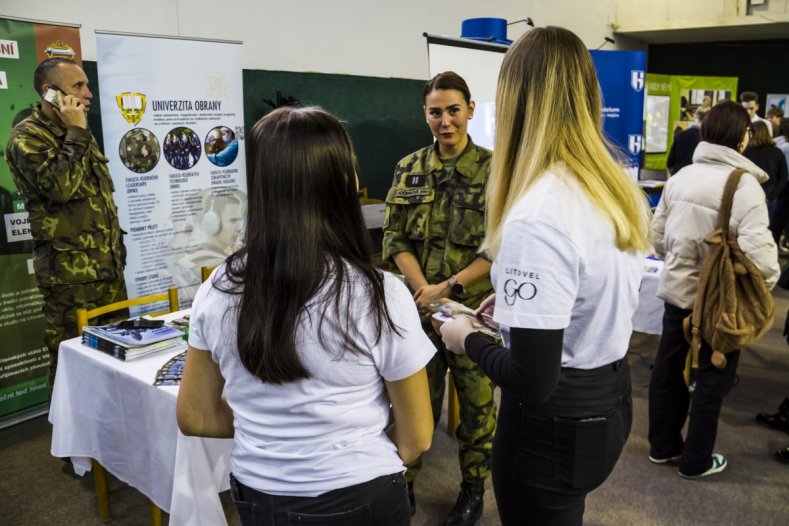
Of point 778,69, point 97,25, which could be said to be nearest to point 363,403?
point 97,25

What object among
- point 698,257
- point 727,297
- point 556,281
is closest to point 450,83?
point 698,257

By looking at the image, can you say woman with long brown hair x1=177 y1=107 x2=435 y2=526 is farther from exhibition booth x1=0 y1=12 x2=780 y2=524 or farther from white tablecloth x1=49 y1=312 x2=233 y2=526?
exhibition booth x1=0 y1=12 x2=780 y2=524

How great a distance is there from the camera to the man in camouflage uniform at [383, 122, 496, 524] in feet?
7.76

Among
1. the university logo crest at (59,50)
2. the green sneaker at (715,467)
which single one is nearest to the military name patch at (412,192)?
the green sneaker at (715,467)

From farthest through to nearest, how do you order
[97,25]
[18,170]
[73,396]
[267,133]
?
[97,25] → [18,170] → [73,396] → [267,133]

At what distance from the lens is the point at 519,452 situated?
1.30 m

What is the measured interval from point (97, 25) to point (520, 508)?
3.46m

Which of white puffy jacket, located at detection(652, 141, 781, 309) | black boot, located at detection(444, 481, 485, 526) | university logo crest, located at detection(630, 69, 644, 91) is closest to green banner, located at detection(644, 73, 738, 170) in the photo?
university logo crest, located at detection(630, 69, 644, 91)

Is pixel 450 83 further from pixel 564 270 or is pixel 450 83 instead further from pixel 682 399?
pixel 682 399

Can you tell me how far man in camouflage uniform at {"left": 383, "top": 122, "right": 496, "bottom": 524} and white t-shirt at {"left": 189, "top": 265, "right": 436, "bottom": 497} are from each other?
1205mm

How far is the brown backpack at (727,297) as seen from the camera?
2443 millimetres

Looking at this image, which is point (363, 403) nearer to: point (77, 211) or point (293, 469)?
point (293, 469)

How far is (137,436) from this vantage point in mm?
2029

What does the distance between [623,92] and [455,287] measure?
447 cm
